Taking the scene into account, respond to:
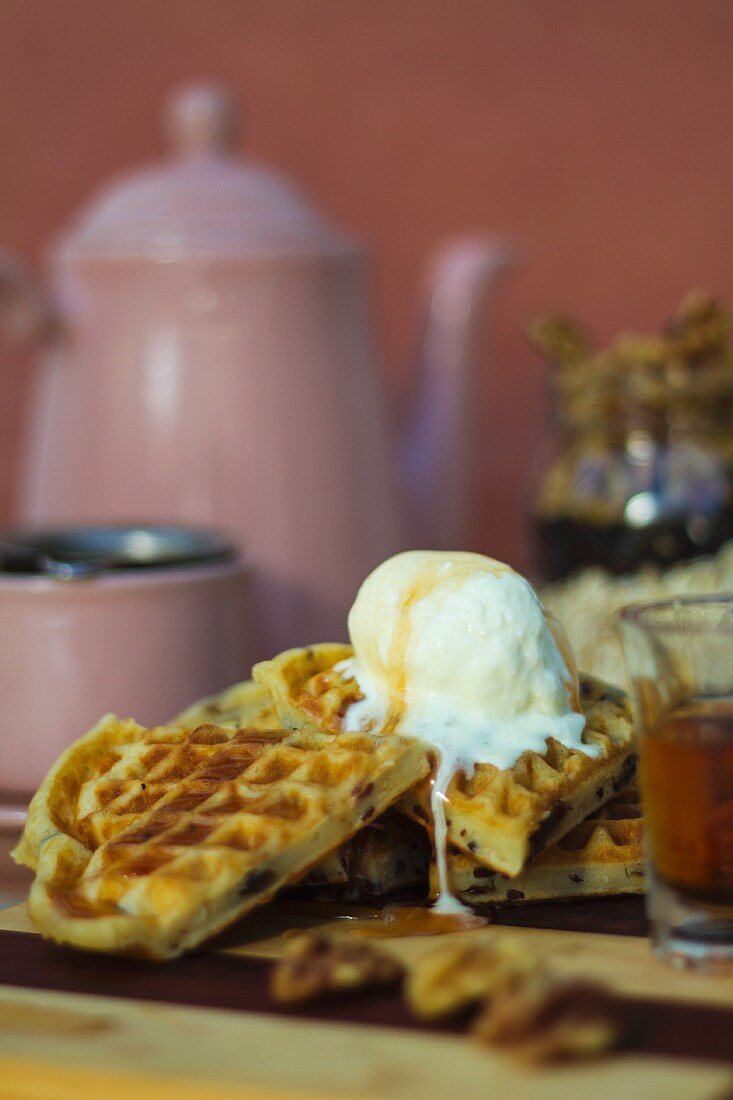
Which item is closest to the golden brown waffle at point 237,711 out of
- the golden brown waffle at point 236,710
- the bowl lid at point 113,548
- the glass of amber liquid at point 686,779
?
the golden brown waffle at point 236,710

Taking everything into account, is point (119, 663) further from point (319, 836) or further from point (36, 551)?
point (319, 836)

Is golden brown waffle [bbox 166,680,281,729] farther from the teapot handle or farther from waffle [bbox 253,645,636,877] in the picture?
the teapot handle

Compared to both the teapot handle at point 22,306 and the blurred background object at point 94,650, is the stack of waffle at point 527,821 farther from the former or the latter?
the teapot handle at point 22,306

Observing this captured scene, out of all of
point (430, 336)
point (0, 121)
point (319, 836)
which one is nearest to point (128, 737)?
point (319, 836)

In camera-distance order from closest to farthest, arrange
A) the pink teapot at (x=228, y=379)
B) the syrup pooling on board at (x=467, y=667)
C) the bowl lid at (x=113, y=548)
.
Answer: the syrup pooling on board at (x=467, y=667), the bowl lid at (x=113, y=548), the pink teapot at (x=228, y=379)

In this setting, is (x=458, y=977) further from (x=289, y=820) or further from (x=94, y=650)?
(x=94, y=650)

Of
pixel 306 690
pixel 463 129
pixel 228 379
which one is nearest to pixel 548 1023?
pixel 306 690
